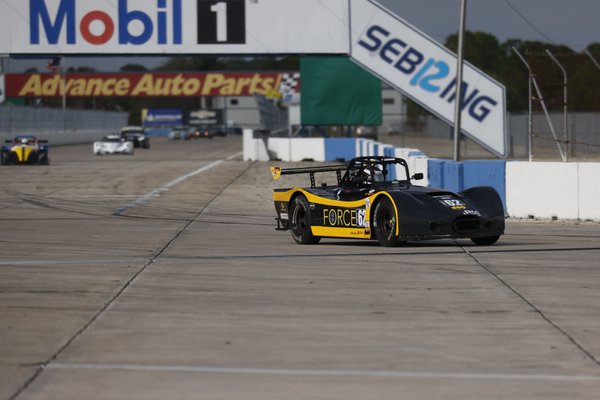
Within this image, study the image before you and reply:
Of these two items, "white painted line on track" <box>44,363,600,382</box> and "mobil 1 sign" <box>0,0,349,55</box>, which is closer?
"white painted line on track" <box>44,363,600,382</box>

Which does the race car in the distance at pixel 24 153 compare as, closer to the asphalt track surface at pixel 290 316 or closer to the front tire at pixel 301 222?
the asphalt track surface at pixel 290 316

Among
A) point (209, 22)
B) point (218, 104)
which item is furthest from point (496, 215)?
point (218, 104)

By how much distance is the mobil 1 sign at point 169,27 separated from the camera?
36.9 metres

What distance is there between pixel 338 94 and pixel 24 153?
1203 centimetres

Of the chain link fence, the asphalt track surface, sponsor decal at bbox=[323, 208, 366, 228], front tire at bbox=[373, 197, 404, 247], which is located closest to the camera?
the asphalt track surface

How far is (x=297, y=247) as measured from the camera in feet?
55.3

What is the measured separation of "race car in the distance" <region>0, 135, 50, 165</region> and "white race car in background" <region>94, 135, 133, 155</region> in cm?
1409

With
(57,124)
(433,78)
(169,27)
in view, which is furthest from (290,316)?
(57,124)

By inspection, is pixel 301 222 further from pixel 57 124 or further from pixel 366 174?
pixel 57 124

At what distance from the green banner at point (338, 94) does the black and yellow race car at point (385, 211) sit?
1250 inches

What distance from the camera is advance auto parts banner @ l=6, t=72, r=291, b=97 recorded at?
140 metres

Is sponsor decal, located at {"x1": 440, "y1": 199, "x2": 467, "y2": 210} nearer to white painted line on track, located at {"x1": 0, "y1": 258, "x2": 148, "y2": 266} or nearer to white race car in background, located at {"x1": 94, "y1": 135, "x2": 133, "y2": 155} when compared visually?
white painted line on track, located at {"x1": 0, "y1": 258, "x2": 148, "y2": 266}

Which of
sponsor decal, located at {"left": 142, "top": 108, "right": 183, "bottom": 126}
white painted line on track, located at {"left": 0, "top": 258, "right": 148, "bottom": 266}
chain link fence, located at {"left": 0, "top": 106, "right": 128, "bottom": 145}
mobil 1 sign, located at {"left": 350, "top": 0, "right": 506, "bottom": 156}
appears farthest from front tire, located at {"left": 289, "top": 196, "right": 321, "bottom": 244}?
sponsor decal, located at {"left": 142, "top": 108, "right": 183, "bottom": 126}

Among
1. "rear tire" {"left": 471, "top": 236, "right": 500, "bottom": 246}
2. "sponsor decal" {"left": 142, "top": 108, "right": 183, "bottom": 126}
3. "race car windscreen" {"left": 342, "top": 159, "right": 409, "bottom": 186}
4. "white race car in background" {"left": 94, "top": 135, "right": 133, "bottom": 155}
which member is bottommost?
A: "rear tire" {"left": 471, "top": 236, "right": 500, "bottom": 246}
